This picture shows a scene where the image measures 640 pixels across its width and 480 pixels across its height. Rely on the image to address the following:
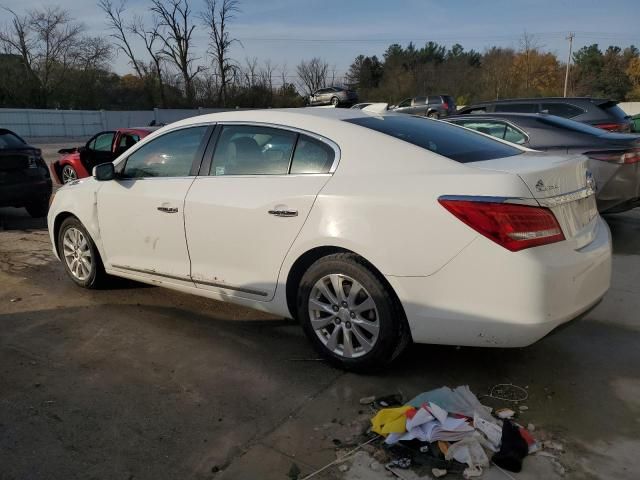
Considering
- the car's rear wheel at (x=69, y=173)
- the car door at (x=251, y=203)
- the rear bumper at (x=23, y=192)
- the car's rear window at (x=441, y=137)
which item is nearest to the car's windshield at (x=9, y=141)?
the rear bumper at (x=23, y=192)

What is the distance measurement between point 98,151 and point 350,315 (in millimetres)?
10337

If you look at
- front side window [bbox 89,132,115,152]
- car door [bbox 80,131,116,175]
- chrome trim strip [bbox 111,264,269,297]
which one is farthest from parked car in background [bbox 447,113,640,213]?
front side window [bbox 89,132,115,152]

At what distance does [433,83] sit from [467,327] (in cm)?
6377

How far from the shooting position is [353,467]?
8.64 feet

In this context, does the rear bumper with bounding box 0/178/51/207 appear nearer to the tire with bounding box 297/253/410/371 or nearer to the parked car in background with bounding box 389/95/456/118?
the tire with bounding box 297/253/410/371

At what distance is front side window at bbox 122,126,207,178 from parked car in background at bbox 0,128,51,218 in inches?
181

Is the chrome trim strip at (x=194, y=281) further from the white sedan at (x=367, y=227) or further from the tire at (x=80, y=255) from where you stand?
the tire at (x=80, y=255)

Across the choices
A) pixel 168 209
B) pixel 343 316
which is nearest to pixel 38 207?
pixel 168 209

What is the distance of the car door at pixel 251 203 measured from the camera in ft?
11.8

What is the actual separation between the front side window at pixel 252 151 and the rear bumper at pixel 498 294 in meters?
1.21

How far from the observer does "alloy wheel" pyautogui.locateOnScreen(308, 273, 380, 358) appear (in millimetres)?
3359

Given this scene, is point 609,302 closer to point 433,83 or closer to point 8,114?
point 8,114

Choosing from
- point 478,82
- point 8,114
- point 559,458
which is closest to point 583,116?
point 559,458

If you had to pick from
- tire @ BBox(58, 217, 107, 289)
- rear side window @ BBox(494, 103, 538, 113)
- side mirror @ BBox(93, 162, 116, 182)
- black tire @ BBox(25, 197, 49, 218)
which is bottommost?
black tire @ BBox(25, 197, 49, 218)
